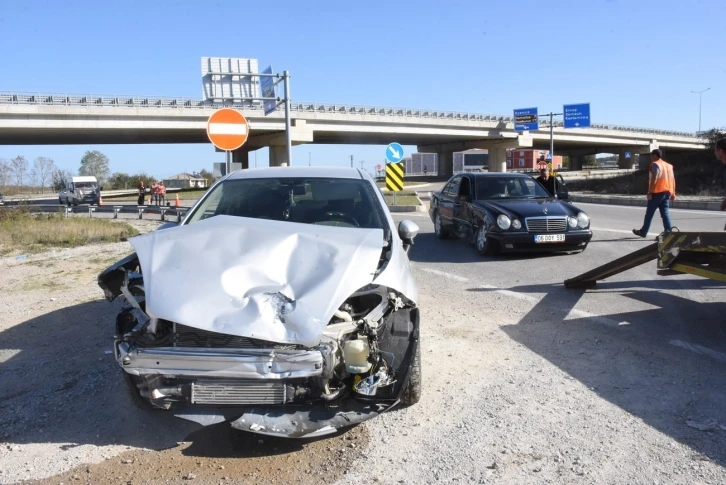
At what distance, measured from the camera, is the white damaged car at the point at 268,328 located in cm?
304

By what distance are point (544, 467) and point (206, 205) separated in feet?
11.6

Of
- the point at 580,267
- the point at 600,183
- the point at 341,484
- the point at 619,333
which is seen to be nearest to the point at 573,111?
the point at 600,183

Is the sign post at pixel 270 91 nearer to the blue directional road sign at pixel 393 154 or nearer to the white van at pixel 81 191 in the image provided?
the blue directional road sign at pixel 393 154

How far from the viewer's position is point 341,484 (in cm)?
303

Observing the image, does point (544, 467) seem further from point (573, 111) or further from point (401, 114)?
point (401, 114)

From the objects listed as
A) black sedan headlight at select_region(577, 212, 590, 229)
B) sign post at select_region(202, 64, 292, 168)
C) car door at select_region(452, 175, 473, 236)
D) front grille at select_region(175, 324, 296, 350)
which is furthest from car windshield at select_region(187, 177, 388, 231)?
sign post at select_region(202, 64, 292, 168)

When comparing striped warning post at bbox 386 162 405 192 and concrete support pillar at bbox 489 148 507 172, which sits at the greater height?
concrete support pillar at bbox 489 148 507 172

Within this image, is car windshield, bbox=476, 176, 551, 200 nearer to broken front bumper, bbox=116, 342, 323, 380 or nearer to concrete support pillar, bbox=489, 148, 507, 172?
broken front bumper, bbox=116, 342, 323, 380

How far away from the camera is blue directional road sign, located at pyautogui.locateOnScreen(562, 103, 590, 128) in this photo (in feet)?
153

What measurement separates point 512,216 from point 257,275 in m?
7.19

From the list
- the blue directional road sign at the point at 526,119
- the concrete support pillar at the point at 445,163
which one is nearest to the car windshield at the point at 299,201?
the blue directional road sign at the point at 526,119

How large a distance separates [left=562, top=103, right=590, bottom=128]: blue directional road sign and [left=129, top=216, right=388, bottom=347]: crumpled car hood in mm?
47075

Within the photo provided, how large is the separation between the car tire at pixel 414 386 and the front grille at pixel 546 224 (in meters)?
6.42

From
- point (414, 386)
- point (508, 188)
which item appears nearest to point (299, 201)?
point (414, 386)
